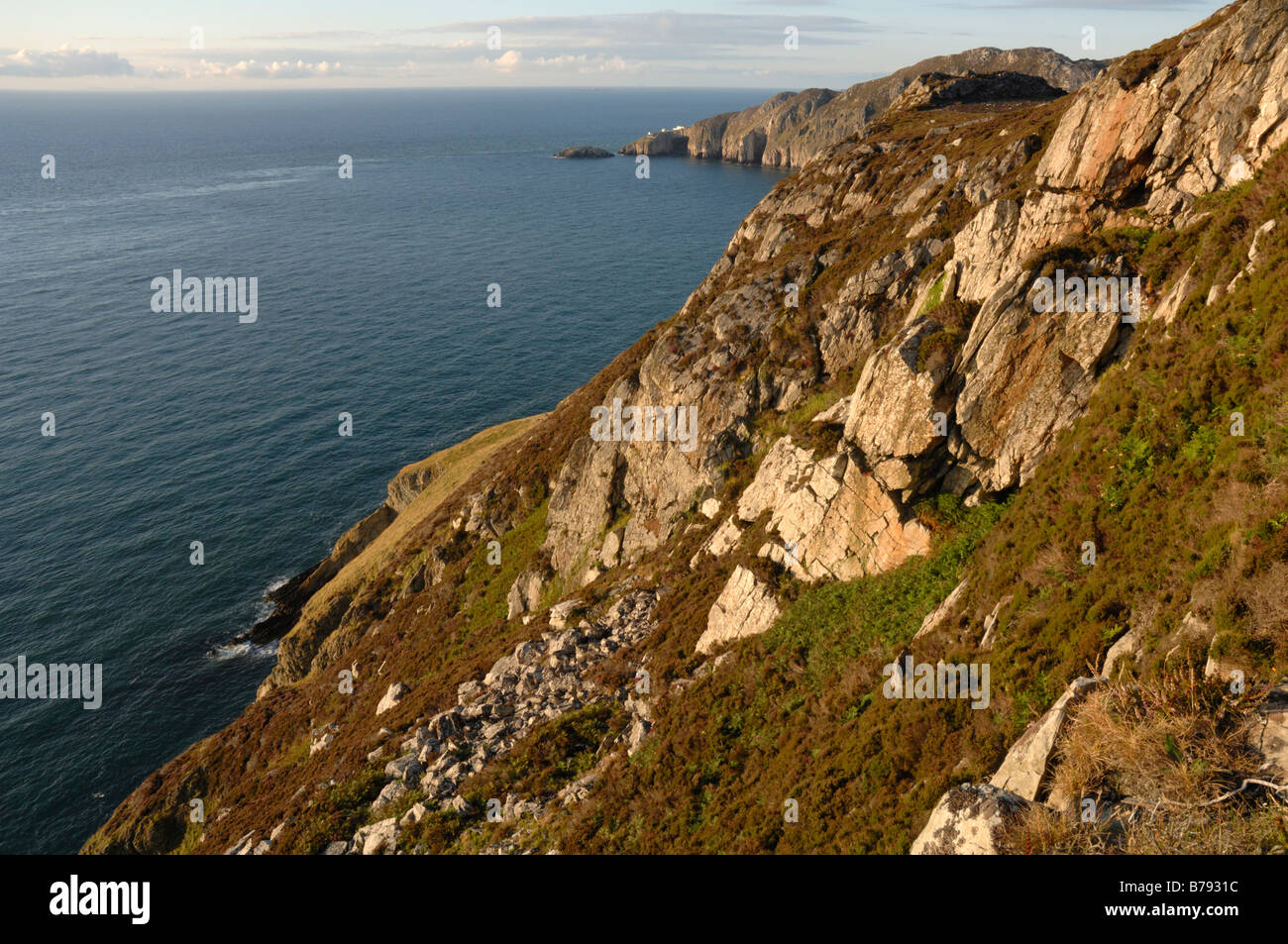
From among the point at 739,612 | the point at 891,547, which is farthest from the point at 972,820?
the point at 739,612

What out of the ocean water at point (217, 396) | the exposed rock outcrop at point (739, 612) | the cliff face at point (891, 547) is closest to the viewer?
the cliff face at point (891, 547)

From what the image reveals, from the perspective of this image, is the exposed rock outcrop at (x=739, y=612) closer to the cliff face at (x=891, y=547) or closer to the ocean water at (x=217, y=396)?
the cliff face at (x=891, y=547)

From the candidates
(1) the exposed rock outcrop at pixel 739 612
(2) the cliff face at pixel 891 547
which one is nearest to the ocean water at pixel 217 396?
(2) the cliff face at pixel 891 547

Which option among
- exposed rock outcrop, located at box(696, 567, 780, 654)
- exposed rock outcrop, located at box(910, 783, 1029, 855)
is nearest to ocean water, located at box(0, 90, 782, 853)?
exposed rock outcrop, located at box(696, 567, 780, 654)

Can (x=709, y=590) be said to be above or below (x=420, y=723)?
above

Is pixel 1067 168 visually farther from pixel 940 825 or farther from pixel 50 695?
pixel 50 695

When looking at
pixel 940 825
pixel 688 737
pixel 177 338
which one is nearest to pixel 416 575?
pixel 688 737

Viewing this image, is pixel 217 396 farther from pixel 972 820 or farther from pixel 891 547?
pixel 972 820
